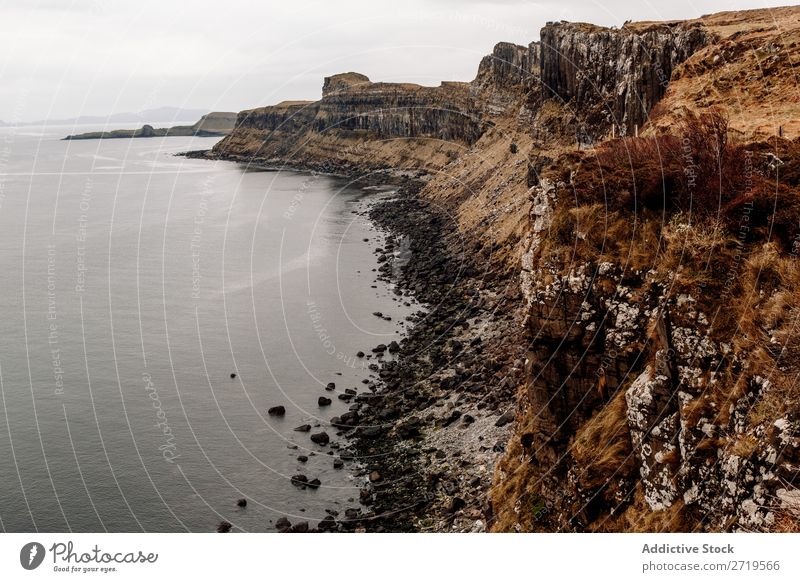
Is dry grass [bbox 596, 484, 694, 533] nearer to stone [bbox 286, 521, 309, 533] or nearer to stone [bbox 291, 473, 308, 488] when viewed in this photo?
stone [bbox 286, 521, 309, 533]

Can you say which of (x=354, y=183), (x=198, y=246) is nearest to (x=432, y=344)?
(x=198, y=246)

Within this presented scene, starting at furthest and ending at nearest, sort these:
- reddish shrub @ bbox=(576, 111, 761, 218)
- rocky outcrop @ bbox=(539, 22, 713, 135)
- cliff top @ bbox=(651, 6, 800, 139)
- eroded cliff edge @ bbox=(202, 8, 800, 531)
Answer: rocky outcrop @ bbox=(539, 22, 713, 135)
cliff top @ bbox=(651, 6, 800, 139)
reddish shrub @ bbox=(576, 111, 761, 218)
eroded cliff edge @ bbox=(202, 8, 800, 531)

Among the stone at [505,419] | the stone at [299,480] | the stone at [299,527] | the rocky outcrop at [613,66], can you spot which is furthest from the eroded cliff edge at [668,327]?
the rocky outcrop at [613,66]

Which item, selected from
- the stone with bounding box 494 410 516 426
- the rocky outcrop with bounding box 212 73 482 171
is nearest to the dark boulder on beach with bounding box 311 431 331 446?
the stone with bounding box 494 410 516 426

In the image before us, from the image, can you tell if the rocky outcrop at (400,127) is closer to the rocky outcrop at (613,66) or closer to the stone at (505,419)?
the rocky outcrop at (613,66)

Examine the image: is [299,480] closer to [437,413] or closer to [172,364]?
[437,413]
